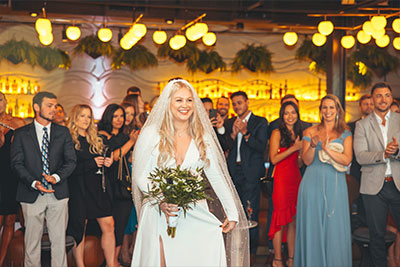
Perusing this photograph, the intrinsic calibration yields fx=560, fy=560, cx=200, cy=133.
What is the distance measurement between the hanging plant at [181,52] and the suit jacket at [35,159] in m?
5.32

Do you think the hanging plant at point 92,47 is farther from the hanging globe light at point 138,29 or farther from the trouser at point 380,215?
the trouser at point 380,215

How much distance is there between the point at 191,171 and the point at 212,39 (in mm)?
6087

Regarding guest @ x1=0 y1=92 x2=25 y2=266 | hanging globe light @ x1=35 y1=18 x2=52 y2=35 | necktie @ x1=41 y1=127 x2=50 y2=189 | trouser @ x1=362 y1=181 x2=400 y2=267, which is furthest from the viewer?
hanging globe light @ x1=35 y1=18 x2=52 y2=35

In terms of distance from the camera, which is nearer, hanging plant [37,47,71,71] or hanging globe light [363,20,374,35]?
hanging globe light [363,20,374,35]

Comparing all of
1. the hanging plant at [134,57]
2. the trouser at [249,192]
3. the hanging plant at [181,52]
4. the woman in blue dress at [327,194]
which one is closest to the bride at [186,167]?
the woman in blue dress at [327,194]

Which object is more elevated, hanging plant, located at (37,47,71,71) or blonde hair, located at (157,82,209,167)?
hanging plant, located at (37,47,71,71)

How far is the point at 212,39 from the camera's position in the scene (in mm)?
9570

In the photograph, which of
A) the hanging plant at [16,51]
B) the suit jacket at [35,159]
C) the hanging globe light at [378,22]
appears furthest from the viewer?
the hanging plant at [16,51]

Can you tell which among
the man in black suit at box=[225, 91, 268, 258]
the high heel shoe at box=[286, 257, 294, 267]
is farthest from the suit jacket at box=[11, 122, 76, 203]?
the high heel shoe at box=[286, 257, 294, 267]

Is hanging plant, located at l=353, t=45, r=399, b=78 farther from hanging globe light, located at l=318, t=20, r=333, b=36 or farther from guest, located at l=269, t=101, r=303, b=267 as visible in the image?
guest, located at l=269, t=101, r=303, b=267

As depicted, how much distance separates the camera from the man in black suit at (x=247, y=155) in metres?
6.42

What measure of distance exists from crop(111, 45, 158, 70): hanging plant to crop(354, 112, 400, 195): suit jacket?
225 inches

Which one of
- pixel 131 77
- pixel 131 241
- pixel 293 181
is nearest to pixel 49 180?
pixel 131 241

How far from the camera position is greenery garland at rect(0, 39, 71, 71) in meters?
10.0
